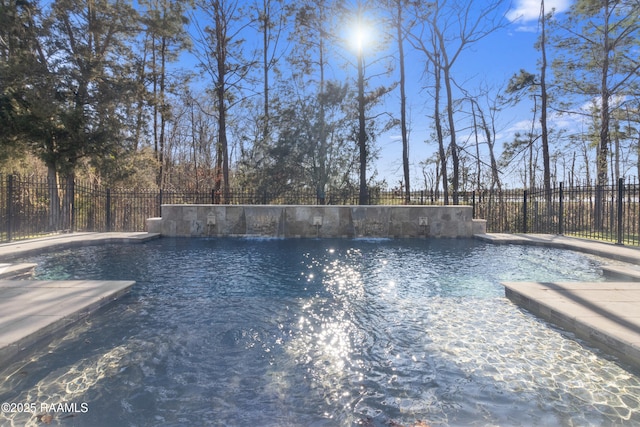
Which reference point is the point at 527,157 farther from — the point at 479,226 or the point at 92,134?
the point at 92,134

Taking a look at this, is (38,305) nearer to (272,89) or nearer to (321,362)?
(321,362)

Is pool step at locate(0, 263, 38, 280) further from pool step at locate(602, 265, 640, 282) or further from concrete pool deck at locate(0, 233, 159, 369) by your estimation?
pool step at locate(602, 265, 640, 282)

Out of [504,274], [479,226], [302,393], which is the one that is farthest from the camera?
[479,226]

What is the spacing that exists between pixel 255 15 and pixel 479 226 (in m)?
14.9

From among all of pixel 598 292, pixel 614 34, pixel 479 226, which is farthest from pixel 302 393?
pixel 614 34

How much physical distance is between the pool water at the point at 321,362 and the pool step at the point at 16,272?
195cm

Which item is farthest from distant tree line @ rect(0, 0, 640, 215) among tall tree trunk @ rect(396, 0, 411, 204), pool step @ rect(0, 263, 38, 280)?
pool step @ rect(0, 263, 38, 280)

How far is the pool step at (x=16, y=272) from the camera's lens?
4.73m

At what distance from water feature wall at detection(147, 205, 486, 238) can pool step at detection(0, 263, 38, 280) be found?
4.98 metres

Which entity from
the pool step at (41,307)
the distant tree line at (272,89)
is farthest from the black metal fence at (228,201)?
the pool step at (41,307)

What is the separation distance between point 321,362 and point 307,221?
7.54 meters

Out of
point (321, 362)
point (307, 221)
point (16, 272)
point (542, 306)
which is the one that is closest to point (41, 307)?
point (16, 272)

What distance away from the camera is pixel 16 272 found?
485cm

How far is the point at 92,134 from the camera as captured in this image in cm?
1184
